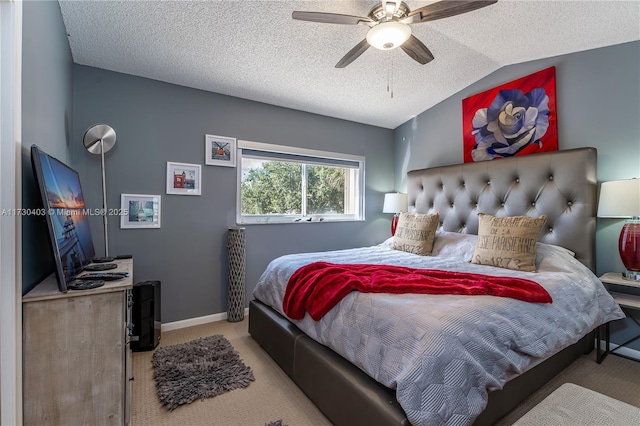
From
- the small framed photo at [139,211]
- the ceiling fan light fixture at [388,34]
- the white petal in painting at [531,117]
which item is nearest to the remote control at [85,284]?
the small framed photo at [139,211]

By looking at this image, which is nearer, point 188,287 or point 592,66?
point 592,66

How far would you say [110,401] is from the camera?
1.24 metres

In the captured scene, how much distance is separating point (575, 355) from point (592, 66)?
7.38ft

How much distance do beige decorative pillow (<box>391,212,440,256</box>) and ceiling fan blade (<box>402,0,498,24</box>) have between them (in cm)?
182

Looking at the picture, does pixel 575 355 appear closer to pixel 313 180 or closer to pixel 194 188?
pixel 313 180

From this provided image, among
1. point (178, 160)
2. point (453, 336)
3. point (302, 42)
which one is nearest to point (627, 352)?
point (453, 336)

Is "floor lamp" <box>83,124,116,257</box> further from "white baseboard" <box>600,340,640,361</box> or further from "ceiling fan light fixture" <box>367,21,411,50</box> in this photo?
"white baseboard" <box>600,340,640,361</box>

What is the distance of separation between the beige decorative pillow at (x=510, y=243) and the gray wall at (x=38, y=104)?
279 cm

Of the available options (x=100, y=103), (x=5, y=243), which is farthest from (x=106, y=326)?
(x=100, y=103)

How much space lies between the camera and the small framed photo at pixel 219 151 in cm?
297

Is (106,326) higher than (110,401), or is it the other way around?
(106,326)

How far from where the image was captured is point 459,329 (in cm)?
118

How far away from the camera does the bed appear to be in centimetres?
112

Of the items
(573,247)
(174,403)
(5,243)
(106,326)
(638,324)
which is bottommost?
(174,403)
